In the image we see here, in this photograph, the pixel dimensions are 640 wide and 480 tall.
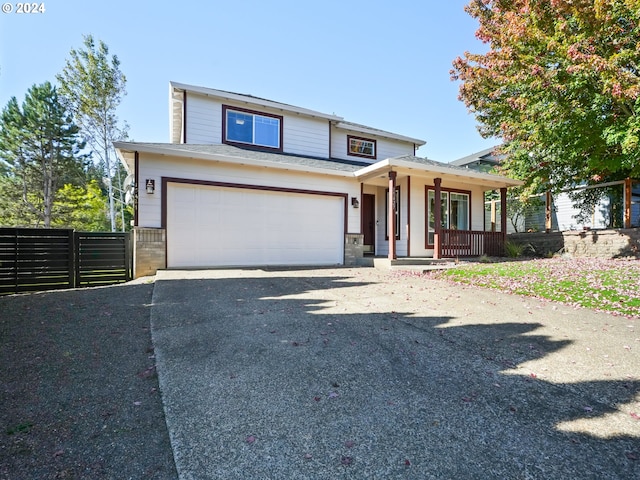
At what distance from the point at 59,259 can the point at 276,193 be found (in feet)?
17.9

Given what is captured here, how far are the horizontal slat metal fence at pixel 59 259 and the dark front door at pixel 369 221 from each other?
25.7ft

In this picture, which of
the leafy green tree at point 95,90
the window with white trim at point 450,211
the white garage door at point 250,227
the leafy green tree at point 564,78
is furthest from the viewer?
the leafy green tree at point 95,90

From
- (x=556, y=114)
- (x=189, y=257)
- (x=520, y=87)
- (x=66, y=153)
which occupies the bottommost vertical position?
(x=189, y=257)

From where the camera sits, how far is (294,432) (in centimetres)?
194

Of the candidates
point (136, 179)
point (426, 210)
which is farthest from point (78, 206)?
point (426, 210)

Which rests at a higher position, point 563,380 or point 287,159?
point 287,159

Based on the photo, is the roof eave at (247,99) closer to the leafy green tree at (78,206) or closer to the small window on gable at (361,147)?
the small window on gable at (361,147)

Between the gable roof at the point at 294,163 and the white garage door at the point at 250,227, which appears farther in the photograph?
the white garage door at the point at 250,227

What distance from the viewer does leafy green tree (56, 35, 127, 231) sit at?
19.8 metres

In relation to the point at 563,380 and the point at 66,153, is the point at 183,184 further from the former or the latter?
the point at 66,153

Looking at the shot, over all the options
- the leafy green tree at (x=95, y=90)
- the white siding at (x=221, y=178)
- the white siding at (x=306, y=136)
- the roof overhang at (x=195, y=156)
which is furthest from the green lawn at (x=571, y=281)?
the leafy green tree at (x=95, y=90)

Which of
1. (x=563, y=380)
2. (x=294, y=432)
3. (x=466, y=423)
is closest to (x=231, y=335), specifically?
(x=294, y=432)

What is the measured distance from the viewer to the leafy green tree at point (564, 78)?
7461 millimetres

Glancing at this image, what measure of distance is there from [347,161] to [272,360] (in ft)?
35.9
